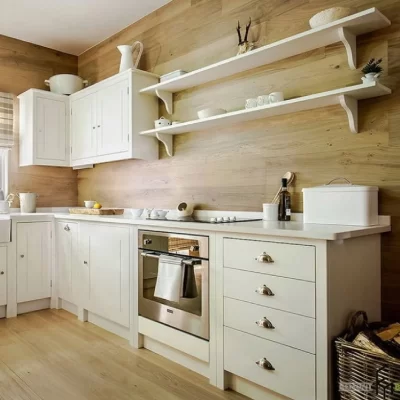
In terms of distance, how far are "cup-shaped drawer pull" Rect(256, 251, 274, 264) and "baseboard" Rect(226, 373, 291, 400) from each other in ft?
2.15

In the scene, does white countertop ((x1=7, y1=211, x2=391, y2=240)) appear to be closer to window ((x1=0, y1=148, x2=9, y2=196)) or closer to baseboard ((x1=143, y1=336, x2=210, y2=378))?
baseboard ((x1=143, y1=336, x2=210, y2=378))

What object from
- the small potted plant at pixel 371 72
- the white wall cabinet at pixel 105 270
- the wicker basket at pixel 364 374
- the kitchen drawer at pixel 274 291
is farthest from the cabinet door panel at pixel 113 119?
the wicker basket at pixel 364 374

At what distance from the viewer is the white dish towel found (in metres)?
2.23

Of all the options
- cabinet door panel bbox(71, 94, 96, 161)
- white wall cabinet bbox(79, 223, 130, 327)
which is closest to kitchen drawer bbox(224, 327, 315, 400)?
white wall cabinet bbox(79, 223, 130, 327)

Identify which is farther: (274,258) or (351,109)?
(351,109)

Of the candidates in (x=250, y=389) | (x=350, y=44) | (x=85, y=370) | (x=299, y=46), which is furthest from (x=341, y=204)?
(x=85, y=370)

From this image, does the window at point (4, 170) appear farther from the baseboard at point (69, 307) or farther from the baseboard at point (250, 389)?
the baseboard at point (250, 389)

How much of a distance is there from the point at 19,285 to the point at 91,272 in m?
0.82

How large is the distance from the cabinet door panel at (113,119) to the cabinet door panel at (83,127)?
0.12m

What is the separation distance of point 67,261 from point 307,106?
2.45 metres

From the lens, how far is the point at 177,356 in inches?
92.8

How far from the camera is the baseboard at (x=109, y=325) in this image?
9.06 feet

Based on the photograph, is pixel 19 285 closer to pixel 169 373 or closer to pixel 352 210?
pixel 169 373

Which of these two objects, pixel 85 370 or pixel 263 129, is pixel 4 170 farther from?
pixel 263 129
